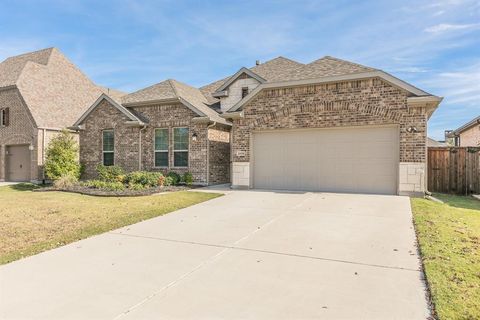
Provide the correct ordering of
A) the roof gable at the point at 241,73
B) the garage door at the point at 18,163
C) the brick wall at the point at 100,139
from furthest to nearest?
1. the garage door at the point at 18,163
2. the roof gable at the point at 241,73
3. the brick wall at the point at 100,139

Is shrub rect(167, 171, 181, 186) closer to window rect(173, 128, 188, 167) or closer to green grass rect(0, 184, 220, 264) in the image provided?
window rect(173, 128, 188, 167)

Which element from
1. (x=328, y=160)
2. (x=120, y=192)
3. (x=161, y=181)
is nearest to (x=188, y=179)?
(x=161, y=181)

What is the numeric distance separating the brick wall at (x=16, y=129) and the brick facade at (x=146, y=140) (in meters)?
3.55

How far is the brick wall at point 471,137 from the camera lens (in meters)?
19.1

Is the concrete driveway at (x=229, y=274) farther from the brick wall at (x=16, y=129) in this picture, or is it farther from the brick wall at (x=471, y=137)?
the brick wall at (x=471, y=137)

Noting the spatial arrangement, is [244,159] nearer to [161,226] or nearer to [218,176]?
[218,176]

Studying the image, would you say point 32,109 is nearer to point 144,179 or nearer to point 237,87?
point 144,179

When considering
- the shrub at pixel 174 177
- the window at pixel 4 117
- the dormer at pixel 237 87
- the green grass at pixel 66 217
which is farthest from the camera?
the window at pixel 4 117

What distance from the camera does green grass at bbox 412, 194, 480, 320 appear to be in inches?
121

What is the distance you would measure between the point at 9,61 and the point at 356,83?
25.4 metres

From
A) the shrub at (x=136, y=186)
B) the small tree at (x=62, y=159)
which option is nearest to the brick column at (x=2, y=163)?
the small tree at (x=62, y=159)

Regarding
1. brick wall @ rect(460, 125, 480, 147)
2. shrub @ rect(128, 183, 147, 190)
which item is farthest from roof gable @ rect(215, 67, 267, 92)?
brick wall @ rect(460, 125, 480, 147)

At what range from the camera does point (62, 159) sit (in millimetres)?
16812

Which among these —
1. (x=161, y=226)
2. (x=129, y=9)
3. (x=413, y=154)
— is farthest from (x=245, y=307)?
(x=129, y=9)
